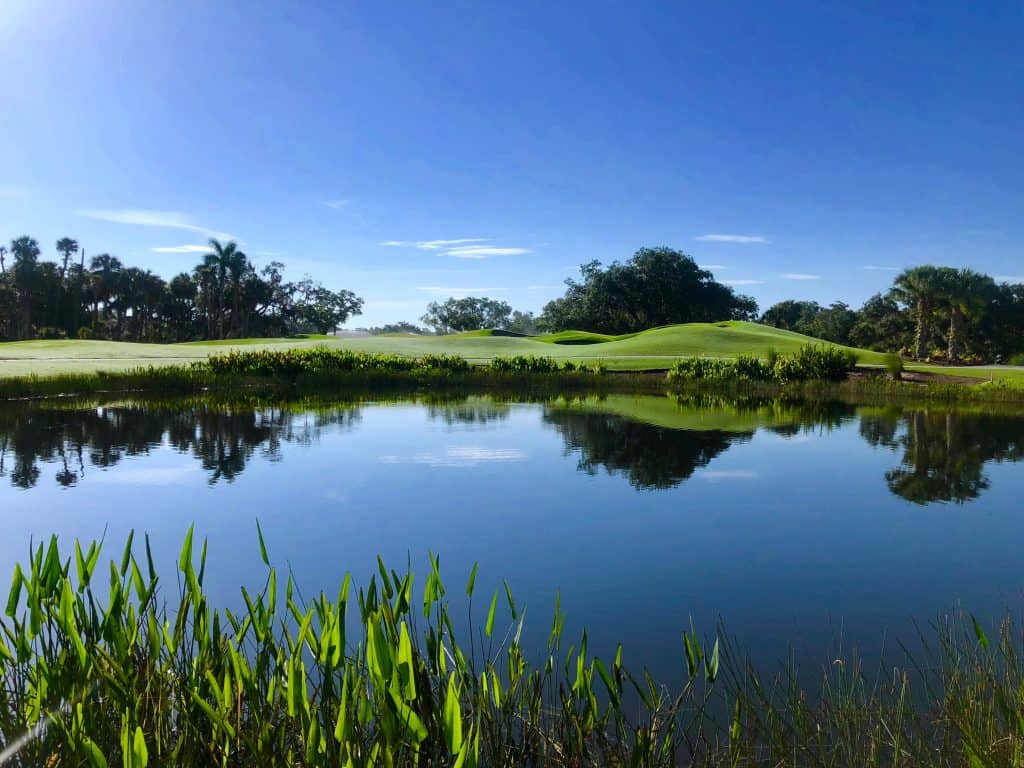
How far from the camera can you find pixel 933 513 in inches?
361

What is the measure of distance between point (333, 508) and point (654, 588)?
4351 millimetres

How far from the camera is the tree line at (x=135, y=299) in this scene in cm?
6006

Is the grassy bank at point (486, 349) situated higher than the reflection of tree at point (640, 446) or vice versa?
the grassy bank at point (486, 349)

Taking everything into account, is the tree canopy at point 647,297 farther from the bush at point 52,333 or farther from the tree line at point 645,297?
the bush at point 52,333

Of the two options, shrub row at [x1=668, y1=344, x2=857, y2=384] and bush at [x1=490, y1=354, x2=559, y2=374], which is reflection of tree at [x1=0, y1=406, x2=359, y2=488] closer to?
bush at [x1=490, y1=354, x2=559, y2=374]

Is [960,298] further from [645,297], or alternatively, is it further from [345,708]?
[345,708]

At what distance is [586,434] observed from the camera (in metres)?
16.2

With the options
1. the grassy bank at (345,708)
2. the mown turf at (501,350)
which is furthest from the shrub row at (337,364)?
the grassy bank at (345,708)

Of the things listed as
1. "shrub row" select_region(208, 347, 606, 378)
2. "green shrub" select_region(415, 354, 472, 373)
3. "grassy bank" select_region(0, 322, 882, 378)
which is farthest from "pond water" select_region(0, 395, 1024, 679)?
"grassy bank" select_region(0, 322, 882, 378)

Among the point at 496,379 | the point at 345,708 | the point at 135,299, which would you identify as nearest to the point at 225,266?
the point at 135,299

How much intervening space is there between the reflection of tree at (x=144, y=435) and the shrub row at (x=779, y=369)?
47.1 ft

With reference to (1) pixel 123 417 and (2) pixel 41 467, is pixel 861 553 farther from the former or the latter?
(1) pixel 123 417

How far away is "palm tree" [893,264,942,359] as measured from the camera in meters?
51.1

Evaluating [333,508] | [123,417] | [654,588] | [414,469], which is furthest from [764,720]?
[123,417]
